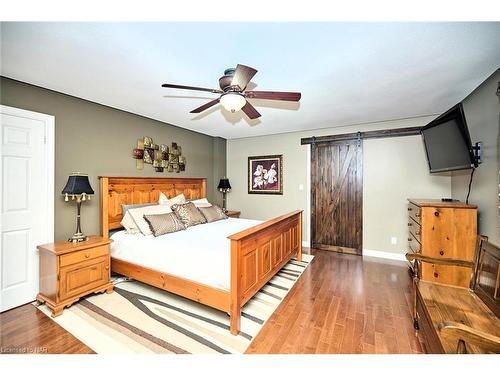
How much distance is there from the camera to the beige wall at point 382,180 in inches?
141

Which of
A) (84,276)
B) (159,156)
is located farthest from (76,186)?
(159,156)

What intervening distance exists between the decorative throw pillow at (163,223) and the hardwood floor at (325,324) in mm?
1184

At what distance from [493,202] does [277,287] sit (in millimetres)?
2395

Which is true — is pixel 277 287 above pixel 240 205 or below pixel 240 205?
below

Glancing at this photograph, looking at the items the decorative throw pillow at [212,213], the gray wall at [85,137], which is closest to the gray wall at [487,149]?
the decorative throw pillow at [212,213]

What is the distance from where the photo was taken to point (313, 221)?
4.43 metres

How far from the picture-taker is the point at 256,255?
7.43ft

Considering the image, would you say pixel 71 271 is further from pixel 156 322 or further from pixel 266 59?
pixel 266 59

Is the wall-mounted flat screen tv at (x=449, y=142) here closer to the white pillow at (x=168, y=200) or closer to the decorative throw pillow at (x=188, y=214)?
the decorative throw pillow at (x=188, y=214)

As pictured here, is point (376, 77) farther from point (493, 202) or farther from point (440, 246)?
point (440, 246)

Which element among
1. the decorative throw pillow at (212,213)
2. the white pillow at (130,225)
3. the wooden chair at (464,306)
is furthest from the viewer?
the decorative throw pillow at (212,213)

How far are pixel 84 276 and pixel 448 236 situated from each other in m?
4.05
